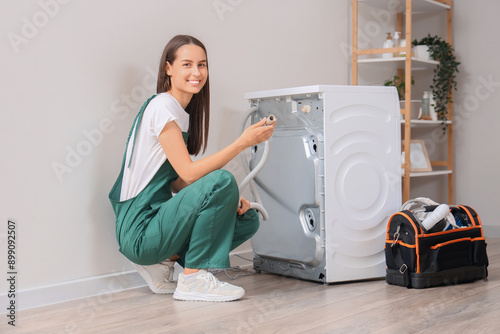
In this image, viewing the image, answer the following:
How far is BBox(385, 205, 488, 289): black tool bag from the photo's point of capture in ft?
7.37

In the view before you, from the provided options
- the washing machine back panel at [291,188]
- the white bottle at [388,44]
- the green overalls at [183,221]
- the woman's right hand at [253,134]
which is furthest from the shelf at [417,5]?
the green overalls at [183,221]

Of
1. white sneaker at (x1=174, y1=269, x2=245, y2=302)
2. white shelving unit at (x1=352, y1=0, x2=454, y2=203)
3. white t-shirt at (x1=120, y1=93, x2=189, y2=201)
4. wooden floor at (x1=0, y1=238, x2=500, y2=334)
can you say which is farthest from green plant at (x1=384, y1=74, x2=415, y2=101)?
white sneaker at (x1=174, y1=269, x2=245, y2=302)

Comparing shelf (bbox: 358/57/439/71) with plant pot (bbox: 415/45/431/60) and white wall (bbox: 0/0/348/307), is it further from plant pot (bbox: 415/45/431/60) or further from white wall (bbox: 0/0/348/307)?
white wall (bbox: 0/0/348/307)

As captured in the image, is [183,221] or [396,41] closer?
[183,221]

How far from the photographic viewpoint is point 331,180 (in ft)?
7.64

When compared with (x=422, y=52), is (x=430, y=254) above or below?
below

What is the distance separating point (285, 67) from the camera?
9.93 ft

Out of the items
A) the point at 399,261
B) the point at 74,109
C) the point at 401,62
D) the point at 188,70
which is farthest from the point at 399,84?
the point at 74,109

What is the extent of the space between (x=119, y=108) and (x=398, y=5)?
207 cm

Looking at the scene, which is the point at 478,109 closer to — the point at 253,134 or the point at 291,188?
the point at 291,188

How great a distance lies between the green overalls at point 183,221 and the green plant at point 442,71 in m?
1.98

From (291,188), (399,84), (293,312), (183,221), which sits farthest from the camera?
(399,84)

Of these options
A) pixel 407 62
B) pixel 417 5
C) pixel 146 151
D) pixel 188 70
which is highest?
pixel 417 5

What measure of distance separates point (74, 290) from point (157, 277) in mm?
292
